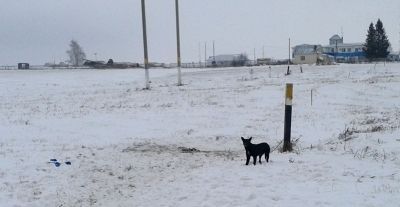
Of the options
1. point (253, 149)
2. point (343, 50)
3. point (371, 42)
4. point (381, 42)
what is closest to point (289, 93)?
point (253, 149)

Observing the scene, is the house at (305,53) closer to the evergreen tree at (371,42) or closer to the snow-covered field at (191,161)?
the evergreen tree at (371,42)

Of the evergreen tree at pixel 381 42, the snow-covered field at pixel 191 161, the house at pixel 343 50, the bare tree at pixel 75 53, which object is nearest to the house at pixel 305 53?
the house at pixel 343 50

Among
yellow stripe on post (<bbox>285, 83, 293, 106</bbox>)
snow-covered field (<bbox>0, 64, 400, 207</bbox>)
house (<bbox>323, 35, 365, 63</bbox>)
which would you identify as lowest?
snow-covered field (<bbox>0, 64, 400, 207</bbox>)

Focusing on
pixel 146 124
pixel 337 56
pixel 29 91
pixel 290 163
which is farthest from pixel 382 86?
pixel 337 56

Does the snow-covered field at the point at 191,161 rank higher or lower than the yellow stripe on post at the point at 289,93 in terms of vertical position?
lower

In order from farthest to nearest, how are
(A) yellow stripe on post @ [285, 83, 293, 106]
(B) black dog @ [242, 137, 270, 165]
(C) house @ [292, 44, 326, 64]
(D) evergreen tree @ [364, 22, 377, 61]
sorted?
(C) house @ [292, 44, 326, 64] < (D) evergreen tree @ [364, 22, 377, 61] < (A) yellow stripe on post @ [285, 83, 293, 106] < (B) black dog @ [242, 137, 270, 165]

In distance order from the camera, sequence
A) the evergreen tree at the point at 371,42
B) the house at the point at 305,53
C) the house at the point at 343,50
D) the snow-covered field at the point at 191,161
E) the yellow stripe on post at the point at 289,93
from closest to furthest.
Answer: the snow-covered field at the point at 191,161 → the yellow stripe on post at the point at 289,93 → the evergreen tree at the point at 371,42 → the house at the point at 305,53 → the house at the point at 343,50

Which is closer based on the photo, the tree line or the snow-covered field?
the snow-covered field

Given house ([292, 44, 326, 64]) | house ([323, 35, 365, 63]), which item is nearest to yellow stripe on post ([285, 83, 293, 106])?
house ([292, 44, 326, 64])

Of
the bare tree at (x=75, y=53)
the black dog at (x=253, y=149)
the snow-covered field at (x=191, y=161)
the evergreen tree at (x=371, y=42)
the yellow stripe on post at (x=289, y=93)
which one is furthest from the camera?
the bare tree at (x=75, y=53)

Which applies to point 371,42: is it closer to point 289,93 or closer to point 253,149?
point 289,93

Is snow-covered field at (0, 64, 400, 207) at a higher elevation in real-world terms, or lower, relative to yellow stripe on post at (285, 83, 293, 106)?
lower

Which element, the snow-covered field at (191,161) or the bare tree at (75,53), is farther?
the bare tree at (75,53)

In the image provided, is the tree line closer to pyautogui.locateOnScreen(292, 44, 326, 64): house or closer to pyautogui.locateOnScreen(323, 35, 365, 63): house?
pyautogui.locateOnScreen(292, 44, 326, 64): house
